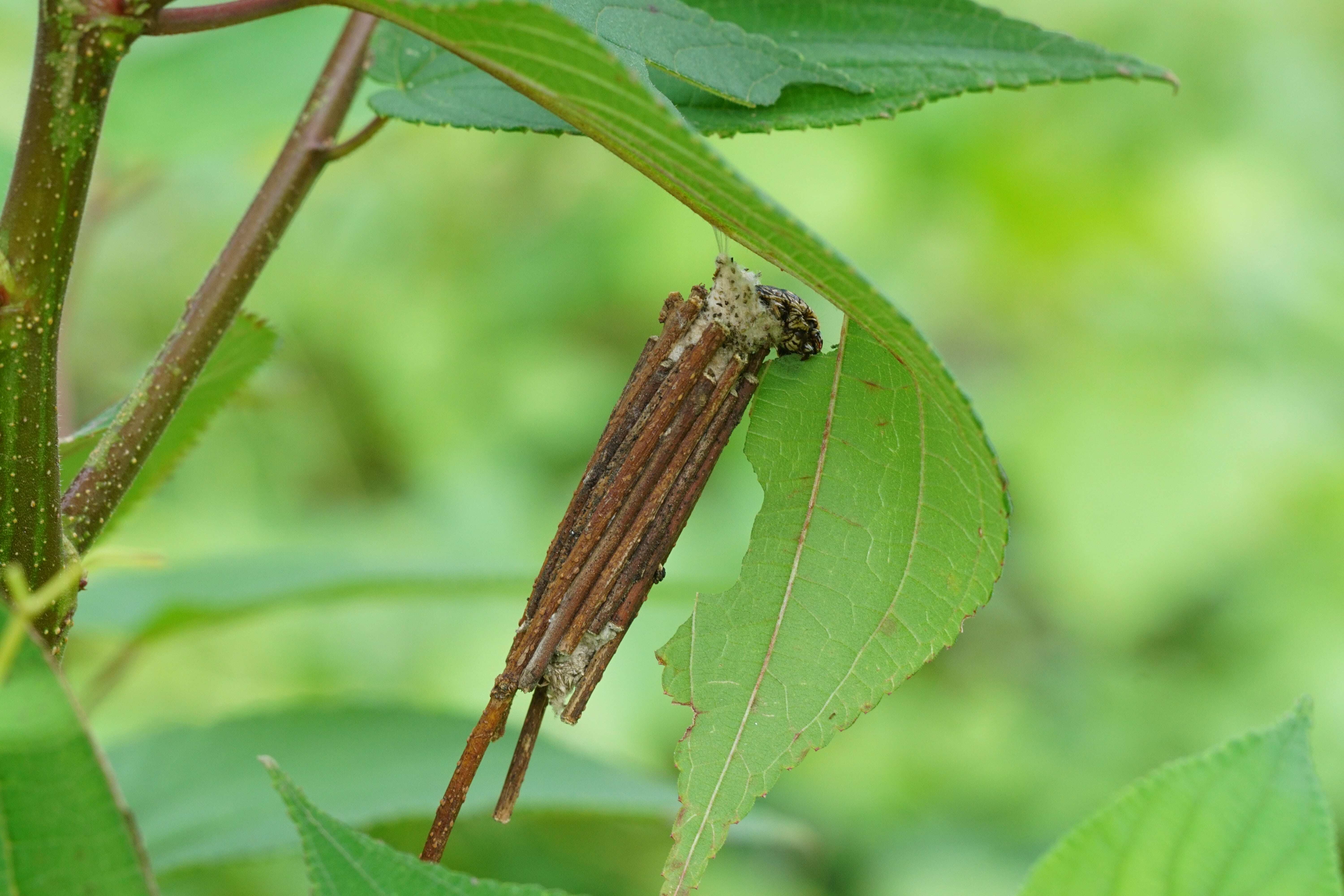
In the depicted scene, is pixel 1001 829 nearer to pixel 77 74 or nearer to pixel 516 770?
pixel 516 770

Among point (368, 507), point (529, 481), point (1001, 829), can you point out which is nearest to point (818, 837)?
point (1001, 829)

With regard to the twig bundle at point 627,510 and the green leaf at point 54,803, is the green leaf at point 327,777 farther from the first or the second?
the green leaf at point 54,803

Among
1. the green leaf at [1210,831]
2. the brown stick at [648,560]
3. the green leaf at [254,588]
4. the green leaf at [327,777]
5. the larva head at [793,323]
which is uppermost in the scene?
the larva head at [793,323]

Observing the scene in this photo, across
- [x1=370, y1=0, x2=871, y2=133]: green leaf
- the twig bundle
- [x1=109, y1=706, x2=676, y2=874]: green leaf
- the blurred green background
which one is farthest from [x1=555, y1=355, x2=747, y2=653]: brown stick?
the blurred green background

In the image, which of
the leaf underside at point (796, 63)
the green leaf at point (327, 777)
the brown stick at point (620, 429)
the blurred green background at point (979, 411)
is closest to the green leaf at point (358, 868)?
the brown stick at point (620, 429)

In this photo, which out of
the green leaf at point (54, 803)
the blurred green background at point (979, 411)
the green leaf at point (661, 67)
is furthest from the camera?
the blurred green background at point (979, 411)

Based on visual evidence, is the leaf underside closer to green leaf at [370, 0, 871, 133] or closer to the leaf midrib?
green leaf at [370, 0, 871, 133]
